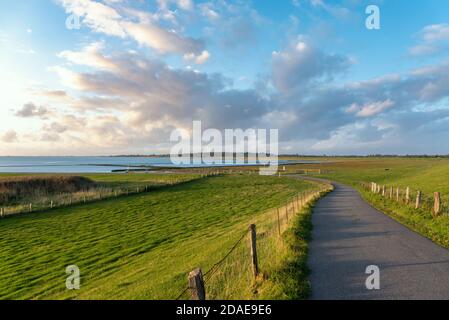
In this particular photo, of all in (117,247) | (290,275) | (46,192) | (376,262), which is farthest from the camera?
(46,192)

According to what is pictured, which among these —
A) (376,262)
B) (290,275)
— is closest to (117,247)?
(290,275)

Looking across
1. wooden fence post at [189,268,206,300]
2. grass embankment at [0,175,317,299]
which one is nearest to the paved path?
grass embankment at [0,175,317,299]

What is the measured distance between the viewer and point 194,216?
1163 inches

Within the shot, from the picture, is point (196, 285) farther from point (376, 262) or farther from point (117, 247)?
point (117, 247)

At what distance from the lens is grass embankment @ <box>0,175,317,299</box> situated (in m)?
11.6

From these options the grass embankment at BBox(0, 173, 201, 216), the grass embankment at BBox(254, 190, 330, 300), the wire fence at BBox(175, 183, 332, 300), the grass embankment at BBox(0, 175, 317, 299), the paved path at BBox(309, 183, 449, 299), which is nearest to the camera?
the grass embankment at BBox(254, 190, 330, 300)

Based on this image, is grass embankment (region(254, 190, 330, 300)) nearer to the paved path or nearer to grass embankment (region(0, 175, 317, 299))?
the paved path

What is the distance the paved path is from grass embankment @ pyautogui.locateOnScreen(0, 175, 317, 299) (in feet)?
7.01

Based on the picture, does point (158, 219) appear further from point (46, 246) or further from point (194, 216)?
point (46, 246)

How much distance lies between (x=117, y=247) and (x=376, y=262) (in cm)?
1547

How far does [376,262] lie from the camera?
10148 millimetres
